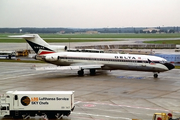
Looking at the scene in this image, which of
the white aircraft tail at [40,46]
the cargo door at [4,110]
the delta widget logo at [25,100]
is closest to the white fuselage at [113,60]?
the white aircraft tail at [40,46]

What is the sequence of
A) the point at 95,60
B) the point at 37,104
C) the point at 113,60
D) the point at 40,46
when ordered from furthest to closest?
the point at 40,46
the point at 95,60
the point at 113,60
the point at 37,104

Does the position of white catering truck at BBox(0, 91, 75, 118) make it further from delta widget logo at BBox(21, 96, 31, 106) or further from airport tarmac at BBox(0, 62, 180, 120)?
airport tarmac at BBox(0, 62, 180, 120)

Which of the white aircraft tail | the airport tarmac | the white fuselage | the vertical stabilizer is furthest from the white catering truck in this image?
the vertical stabilizer

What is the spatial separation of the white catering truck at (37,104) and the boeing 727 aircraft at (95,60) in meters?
21.6

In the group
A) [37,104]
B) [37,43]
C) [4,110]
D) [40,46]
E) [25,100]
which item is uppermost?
[37,43]

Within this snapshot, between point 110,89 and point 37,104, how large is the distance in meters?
14.8

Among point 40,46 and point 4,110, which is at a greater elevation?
point 40,46

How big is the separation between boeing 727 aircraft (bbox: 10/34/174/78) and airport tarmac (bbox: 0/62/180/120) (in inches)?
57.3

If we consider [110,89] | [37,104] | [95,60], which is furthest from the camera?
[95,60]

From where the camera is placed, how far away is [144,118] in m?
24.1

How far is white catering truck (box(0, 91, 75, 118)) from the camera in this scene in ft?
77.3

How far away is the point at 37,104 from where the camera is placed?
23.6m

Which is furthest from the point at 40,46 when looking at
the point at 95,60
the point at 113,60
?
the point at 113,60

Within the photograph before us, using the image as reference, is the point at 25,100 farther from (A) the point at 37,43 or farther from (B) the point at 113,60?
(A) the point at 37,43
